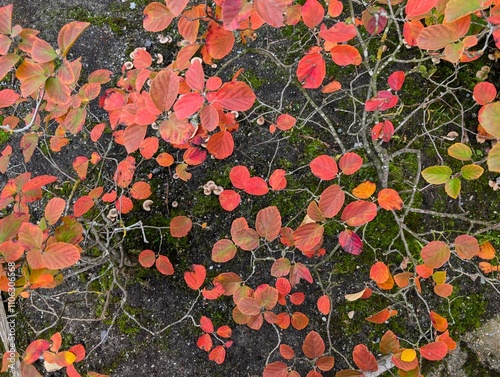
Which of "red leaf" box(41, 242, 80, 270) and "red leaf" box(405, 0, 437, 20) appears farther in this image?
"red leaf" box(405, 0, 437, 20)

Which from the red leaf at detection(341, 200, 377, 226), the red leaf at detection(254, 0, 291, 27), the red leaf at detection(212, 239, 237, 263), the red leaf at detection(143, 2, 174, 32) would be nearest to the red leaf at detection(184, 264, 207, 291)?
the red leaf at detection(212, 239, 237, 263)

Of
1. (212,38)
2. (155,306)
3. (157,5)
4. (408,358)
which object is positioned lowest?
(155,306)

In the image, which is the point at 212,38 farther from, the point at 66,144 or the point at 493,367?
the point at 493,367

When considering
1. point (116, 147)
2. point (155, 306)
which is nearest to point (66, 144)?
point (116, 147)

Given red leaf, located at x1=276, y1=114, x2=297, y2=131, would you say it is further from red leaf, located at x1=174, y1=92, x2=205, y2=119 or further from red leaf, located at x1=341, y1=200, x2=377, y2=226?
red leaf, located at x1=174, y1=92, x2=205, y2=119

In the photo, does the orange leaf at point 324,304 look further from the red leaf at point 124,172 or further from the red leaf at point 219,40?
the red leaf at point 219,40

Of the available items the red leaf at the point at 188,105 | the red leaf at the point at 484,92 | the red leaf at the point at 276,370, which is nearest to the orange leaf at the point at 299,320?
the red leaf at the point at 276,370

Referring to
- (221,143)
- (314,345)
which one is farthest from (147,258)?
(314,345)
